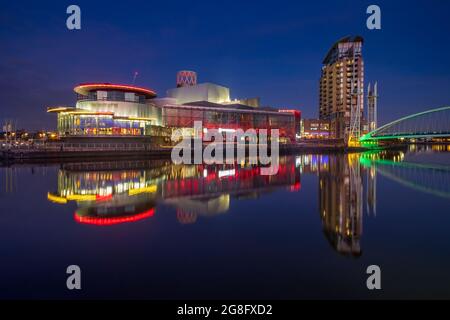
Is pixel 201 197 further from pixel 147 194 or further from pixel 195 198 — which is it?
pixel 147 194

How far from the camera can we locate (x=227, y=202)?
56.7 feet

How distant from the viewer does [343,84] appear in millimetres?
147375

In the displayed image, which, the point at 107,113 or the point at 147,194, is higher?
the point at 107,113

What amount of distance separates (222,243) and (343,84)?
153535mm

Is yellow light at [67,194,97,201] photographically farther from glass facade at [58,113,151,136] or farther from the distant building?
the distant building

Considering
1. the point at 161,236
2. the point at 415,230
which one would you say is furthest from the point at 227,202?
the point at 415,230

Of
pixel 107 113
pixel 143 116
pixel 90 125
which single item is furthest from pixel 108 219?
pixel 143 116

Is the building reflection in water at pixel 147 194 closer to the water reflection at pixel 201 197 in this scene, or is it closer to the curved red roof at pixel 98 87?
the water reflection at pixel 201 197

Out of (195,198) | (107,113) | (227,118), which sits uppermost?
(227,118)
